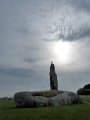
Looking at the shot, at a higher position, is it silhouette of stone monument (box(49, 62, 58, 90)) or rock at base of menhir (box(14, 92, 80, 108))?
silhouette of stone monument (box(49, 62, 58, 90))

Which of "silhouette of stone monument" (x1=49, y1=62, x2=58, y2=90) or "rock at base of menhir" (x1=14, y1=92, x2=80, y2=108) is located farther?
"silhouette of stone monument" (x1=49, y1=62, x2=58, y2=90)

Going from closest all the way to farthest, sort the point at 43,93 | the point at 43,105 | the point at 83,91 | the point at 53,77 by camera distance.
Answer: the point at 43,105 < the point at 43,93 < the point at 53,77 < the point at 83,91

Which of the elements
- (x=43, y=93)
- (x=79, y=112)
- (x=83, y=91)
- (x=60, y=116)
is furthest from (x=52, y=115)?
(x=83, y=91)

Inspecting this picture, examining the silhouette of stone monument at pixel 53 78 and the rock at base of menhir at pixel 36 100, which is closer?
the rock at base of menhir at pixel 36 100

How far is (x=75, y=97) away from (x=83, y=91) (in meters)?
22.9

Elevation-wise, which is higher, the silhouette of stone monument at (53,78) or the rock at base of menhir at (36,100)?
the silhouette of stone monument at (53,78)

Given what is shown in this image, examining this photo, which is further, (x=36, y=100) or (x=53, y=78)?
(x=53, y=78)

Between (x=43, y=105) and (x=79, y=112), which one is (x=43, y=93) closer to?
(x=43, y=105)

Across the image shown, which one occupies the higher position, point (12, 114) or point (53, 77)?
point (53, 77)

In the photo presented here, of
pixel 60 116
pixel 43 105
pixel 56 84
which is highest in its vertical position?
pixel 56 84

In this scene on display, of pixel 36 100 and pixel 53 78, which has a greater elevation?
pixel 53 78

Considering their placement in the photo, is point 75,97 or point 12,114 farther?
point 75,97

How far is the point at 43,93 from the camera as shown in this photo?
37031mm

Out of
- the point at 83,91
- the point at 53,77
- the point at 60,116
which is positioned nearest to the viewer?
the point at 60,116
